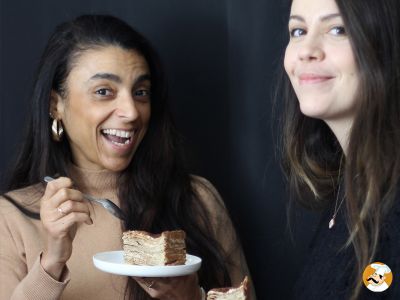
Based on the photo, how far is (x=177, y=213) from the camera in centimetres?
215

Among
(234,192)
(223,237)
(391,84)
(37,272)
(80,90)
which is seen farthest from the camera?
(234,192)

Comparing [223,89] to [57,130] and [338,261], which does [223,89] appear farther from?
[338,261]

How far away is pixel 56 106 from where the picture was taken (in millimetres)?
2154

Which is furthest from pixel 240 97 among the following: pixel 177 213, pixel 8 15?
pixel 8 15

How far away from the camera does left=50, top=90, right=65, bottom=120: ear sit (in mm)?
2141

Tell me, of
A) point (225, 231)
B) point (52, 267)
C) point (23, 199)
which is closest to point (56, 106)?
point (23, 199)

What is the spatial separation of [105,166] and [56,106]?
0.82 feet

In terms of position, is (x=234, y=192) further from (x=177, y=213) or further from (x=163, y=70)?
(x=163, y=70)

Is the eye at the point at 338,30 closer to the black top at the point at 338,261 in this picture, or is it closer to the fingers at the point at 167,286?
the black top at the point at 338,261

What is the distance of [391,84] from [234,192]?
3.30ft

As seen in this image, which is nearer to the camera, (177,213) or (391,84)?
(391,84)

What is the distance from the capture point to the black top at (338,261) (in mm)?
1370

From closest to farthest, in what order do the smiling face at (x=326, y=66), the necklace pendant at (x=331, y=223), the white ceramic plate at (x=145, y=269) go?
the smiling face at (x=326, y=66), the white ceramic plate at (x=145, y=269), the necklace pendant at (x=331, y=223)

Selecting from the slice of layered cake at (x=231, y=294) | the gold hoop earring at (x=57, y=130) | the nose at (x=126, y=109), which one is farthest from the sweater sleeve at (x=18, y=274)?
the slice of layered cake at (x=231, y=294)
